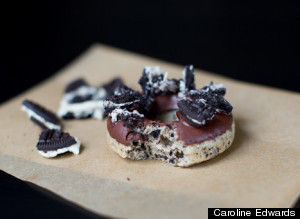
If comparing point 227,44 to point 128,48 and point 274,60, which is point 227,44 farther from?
point 128,48

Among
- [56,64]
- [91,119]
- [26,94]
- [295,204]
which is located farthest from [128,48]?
[295,204]

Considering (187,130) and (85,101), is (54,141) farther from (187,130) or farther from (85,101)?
(187,130)

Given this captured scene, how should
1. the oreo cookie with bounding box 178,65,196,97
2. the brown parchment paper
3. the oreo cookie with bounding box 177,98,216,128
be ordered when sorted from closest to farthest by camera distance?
the brown parchment paper, the oreo cookie with bounding box 177,98,216,128, the oreo cookie with bounding box 178,65,196,97

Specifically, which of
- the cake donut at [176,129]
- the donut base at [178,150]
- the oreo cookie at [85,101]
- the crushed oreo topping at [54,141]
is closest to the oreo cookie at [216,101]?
the cake donut at [176,129]

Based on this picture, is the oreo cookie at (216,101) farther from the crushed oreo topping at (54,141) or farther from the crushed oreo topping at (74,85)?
the crushed oreo topping at (74,85)

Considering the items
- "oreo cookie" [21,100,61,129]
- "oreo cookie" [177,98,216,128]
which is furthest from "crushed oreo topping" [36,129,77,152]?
"oreo cookie" [177,98,216,128]

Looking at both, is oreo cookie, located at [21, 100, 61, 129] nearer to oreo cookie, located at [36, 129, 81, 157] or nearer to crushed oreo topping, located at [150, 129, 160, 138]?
oreo cookie, located at [36, 129, 81, 157]

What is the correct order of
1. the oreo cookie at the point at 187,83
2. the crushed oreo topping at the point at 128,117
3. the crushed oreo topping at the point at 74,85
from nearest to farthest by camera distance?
the crushed oreo topping at the point at 128,117 < the oreo cookie at the point at 187,83 < the crushed oreo topping at the point at 74,85
